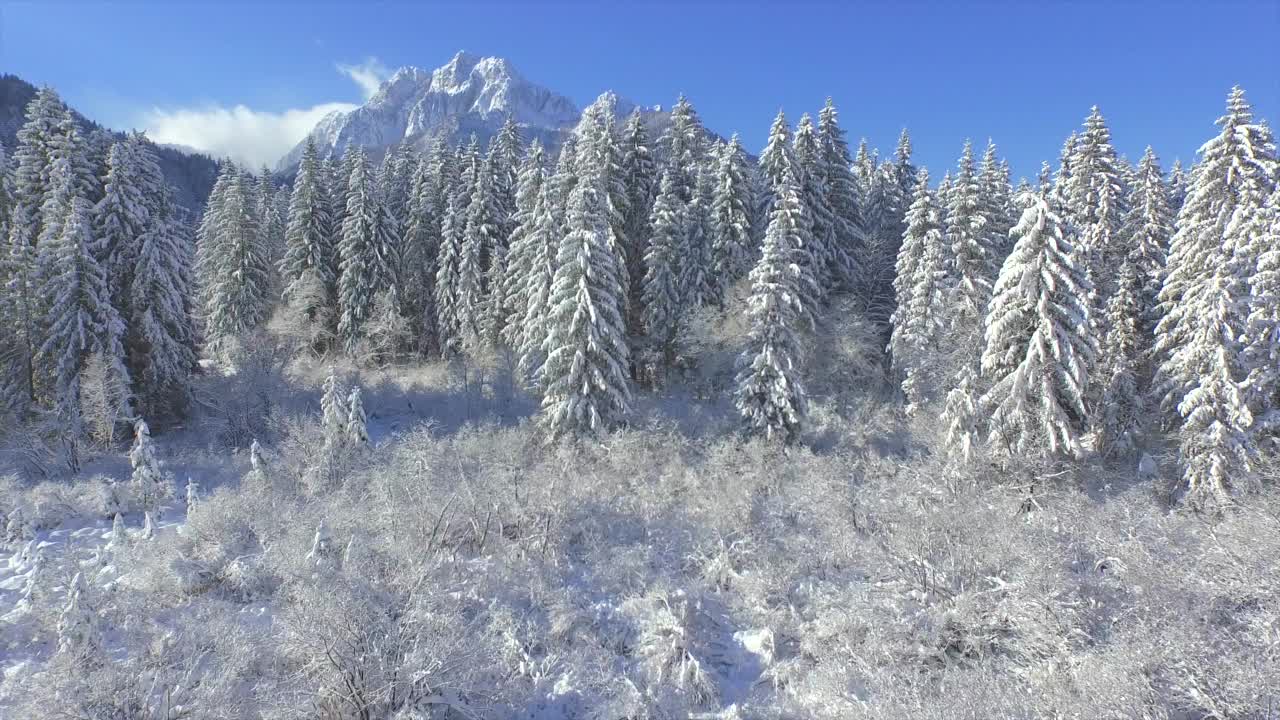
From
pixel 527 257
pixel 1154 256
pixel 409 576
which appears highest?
pixel 1154 256

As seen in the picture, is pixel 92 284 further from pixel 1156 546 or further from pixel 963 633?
pixel 1156 546

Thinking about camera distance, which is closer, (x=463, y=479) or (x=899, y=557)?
(x=899, y=557)

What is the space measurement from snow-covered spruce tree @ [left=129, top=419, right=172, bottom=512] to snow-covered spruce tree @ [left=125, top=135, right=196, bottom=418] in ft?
24.9

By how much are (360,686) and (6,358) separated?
27575 mm

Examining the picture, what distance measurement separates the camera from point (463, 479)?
876 inches

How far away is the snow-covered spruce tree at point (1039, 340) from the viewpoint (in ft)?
72.2

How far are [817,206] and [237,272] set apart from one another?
36.5 metres

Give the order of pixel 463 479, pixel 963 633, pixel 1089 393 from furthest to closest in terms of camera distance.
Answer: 1. pixel 1089 393
2. pixel 463 479
3. pixel 963 633

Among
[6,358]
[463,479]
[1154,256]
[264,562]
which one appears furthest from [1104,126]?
[6,358]

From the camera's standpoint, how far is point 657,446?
27.9 metres

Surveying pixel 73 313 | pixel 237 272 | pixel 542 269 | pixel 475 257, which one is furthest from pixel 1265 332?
pixel 237 272

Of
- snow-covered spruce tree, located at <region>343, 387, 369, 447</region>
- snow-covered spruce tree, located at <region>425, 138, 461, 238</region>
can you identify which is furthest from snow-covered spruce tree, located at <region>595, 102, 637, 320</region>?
snow-covered spruce tree, located at <region>343, 387, 369, 447</region>

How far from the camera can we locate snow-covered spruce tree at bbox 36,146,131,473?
2648cm

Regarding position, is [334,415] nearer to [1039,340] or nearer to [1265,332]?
[1039,340]
